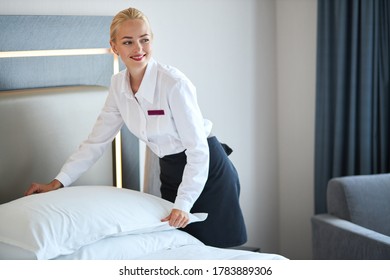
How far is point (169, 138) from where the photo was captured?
251cm

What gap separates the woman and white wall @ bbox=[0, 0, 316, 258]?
739 millimetres

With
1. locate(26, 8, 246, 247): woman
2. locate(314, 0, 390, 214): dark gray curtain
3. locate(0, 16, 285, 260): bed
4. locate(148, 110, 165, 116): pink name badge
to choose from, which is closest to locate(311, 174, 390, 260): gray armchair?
locate(314, 0, 390, 214): dark gray curtain

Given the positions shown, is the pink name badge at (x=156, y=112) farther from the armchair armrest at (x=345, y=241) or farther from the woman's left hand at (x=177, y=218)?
the armchair armrest at (x=345, y=241)

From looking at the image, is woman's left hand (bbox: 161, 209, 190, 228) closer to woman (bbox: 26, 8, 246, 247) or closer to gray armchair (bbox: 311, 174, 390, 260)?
woman (bbox: 26, 8, 246, 247)

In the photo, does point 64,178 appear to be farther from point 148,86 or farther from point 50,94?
point 148,86

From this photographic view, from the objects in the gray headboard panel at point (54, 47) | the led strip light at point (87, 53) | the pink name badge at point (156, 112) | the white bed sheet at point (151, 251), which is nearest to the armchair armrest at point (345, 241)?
the white bed sheet at point (151, 251)

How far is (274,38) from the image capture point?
3828 millimetres

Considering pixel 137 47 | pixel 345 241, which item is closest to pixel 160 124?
pixel 137 47

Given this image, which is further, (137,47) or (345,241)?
(345,241)

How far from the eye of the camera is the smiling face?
241 cm

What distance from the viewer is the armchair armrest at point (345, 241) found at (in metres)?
2.79

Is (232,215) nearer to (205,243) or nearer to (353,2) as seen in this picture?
(205,243)

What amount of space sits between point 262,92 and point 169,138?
138 cm
